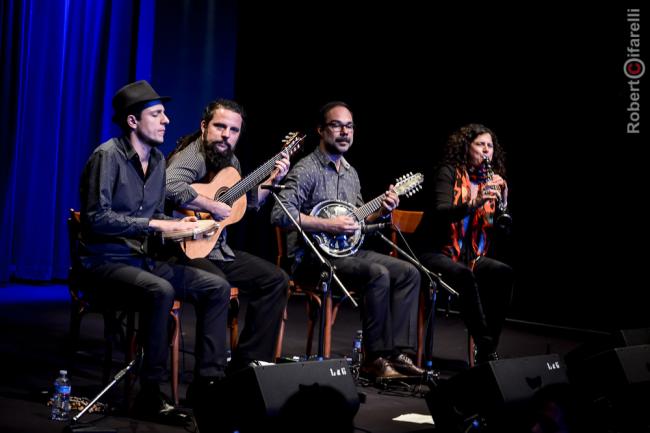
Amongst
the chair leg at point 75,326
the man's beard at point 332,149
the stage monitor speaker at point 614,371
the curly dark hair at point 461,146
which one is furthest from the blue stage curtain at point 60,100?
the stage monitor speaker at point 614,371

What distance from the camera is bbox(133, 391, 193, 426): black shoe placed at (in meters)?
3.56

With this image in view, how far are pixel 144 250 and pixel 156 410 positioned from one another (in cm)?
77

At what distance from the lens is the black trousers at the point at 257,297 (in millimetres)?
4223

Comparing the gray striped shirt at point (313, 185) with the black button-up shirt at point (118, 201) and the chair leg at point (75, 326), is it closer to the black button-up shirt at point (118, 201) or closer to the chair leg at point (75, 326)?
the black button-up shirt at point (118, 201)

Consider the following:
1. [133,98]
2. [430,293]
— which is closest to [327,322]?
[430,293]

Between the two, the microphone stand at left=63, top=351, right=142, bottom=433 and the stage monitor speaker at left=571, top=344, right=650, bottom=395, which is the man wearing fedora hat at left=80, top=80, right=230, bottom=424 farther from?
the stage monitor speaker at left=571, top=344, right=650, bottom=395

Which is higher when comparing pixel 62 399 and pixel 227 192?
pixel 227 192

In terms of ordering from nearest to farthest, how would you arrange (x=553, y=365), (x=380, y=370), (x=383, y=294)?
(x=553, y=365), (x=380, y=370), (x=383, y=294)

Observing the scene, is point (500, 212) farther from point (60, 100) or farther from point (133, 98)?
point (60, 100)

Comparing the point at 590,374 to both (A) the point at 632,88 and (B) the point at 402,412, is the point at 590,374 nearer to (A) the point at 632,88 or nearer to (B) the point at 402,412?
(B) the point at 402,412

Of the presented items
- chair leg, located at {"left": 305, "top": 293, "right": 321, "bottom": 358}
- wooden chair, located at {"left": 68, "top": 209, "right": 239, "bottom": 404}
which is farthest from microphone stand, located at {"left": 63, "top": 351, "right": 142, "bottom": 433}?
chair leg, located at {"left": 305, "top": 293, "right": 321, "bottom": 358}

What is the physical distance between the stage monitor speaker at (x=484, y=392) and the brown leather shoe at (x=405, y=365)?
4.36ft

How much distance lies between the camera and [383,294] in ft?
15.4

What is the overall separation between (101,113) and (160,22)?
1116 millimetres
